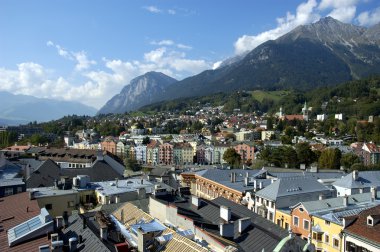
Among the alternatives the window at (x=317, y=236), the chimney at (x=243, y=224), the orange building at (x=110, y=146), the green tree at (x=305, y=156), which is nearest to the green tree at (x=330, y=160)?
the green tree at (x=305, y=156)

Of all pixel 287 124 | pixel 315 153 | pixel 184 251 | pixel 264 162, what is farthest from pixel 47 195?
pixel 287 124

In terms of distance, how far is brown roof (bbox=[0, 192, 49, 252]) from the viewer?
19.2 m

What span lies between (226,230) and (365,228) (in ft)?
38.3

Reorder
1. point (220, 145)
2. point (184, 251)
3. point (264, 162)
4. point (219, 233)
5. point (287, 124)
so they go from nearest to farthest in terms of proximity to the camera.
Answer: point (184, 251) < point (219, 233) < point (264, 162) < point (220, 145) < point (287, 124)

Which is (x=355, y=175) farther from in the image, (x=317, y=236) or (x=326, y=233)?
(x=326, y=233)

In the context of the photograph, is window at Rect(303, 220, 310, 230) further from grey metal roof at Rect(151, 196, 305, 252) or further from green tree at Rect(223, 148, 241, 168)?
green tree at Rect(223, 148, 241, 168)

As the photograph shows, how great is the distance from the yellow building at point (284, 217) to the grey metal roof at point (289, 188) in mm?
1508

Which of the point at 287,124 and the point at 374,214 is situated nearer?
the point at 374,214

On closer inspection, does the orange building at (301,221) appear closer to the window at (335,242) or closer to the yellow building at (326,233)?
the yellow building at (326,233)

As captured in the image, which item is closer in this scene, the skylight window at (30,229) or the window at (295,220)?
the skylight window at (30,229)

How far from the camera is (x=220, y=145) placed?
433 feet

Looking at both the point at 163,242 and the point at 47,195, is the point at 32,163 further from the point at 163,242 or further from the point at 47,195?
the point at 163,242

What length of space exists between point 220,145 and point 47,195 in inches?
3920

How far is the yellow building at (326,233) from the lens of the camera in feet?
94.7
